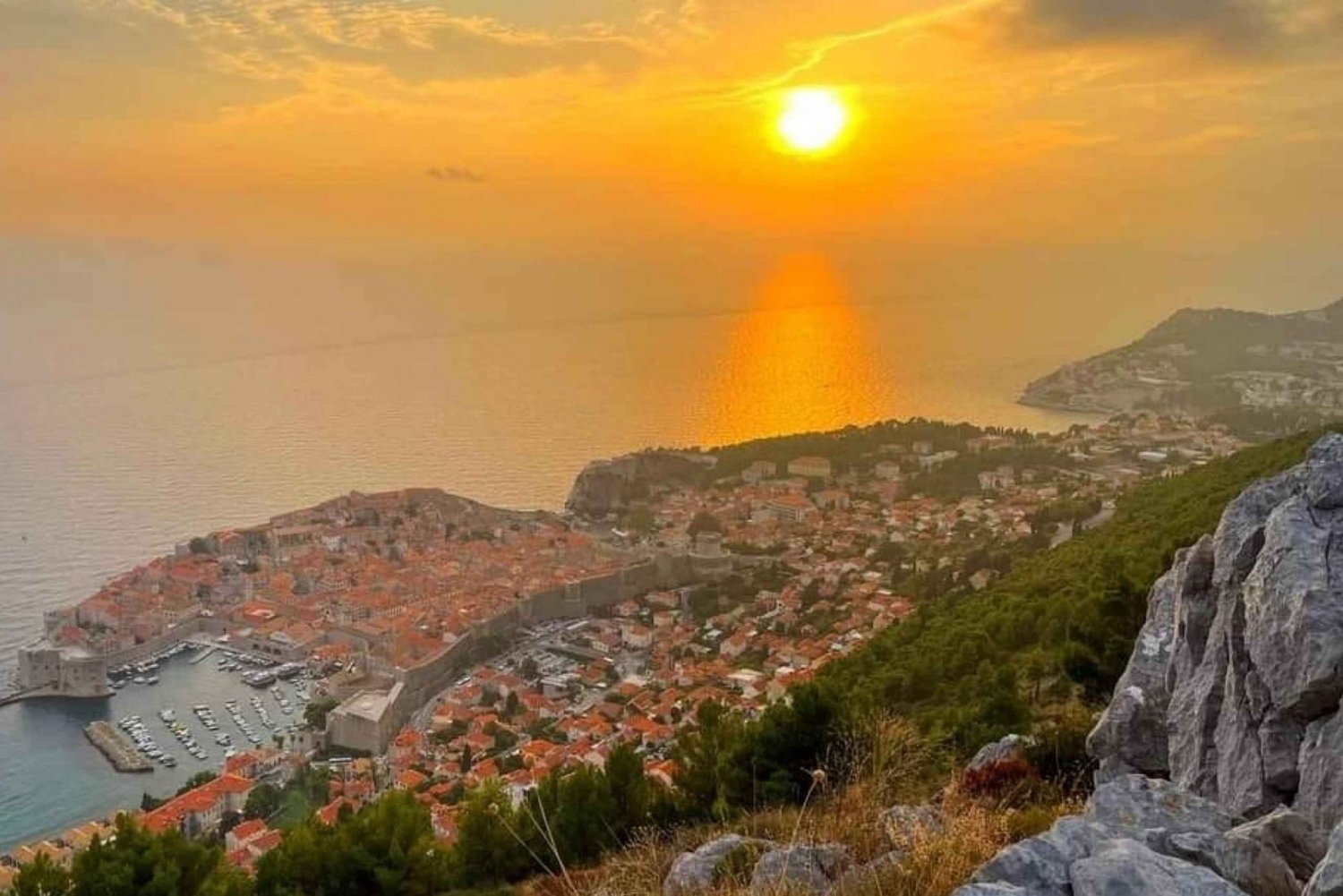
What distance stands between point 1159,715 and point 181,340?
51.9 metres

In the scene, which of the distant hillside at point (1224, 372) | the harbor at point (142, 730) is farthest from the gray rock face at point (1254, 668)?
the distant hillside at point (1224, 372)

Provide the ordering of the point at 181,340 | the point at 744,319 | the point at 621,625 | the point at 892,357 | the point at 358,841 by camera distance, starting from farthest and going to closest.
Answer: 1. the point at 744,319
2. the point at 181,340
3. the point at 892,357
4. the point at 621,625
5. the point at 358,841

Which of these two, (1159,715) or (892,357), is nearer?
(1159,715)

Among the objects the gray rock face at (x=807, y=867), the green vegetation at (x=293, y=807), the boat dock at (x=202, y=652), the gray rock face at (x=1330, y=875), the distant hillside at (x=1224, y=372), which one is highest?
the gray rock face at (x=1330, y=875)

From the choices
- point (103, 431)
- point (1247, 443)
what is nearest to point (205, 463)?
point (103, 431)

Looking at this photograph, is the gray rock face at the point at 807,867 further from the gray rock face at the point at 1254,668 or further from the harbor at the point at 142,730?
the harbor at the point at 142,730

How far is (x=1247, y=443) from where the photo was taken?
2202 cm

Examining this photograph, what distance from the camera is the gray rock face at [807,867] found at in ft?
5.90

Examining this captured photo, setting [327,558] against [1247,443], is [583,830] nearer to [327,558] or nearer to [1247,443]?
[327,558]

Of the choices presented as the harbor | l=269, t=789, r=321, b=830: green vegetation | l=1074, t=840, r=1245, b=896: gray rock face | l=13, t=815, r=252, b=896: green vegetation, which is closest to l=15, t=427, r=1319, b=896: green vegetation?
l=13, t=815, r=252, b=896: green vegetation

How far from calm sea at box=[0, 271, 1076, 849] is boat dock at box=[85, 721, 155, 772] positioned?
13 centimetres

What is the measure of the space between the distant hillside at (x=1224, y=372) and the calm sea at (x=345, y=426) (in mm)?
2513

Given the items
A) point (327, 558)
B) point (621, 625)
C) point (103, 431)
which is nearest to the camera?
point (621, 625)

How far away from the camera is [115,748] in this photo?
10930 mm
